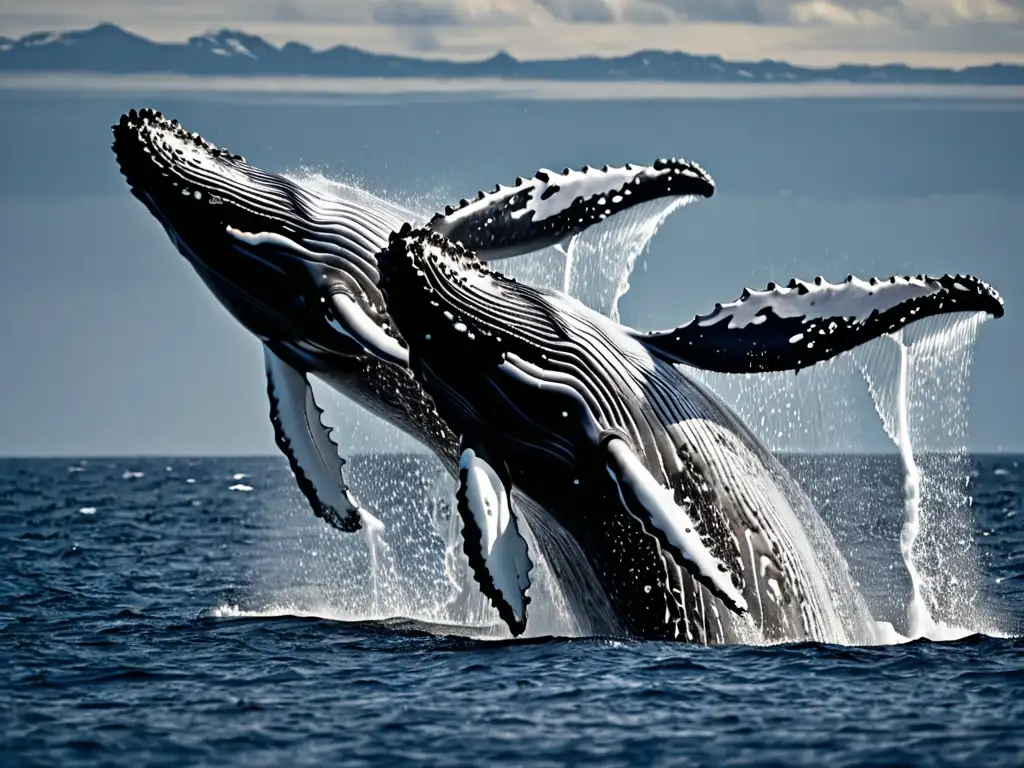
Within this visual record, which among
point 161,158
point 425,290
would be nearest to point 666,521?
point 425,290

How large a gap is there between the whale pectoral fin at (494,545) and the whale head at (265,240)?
1.77 m

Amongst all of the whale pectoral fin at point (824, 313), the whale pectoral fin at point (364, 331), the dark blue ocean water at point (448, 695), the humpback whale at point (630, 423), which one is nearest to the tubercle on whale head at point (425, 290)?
the humpback whale at point (630, 423)

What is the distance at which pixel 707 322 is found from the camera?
1362cm

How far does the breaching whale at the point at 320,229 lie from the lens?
1455 cm

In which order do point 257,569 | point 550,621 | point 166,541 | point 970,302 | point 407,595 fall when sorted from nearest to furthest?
1. point 970,302
2. point 550,621
3. point 407,595
4. point 257,569
5. point 166,541

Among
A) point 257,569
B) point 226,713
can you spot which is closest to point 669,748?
point 226,713

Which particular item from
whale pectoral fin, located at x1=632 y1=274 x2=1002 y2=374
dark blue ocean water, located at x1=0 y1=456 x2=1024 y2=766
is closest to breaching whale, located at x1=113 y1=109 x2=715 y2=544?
whale pectoral fin, located at x1=632 y1=274 x2=1002 y2=374

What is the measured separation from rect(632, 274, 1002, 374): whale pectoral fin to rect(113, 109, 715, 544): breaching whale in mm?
1995

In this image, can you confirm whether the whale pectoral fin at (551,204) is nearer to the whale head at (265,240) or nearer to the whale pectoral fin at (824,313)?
the whale head at (265,240)

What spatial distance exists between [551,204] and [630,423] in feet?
7.10

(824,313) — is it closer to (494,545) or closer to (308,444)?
(494,545)

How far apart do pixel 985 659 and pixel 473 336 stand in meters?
5.19

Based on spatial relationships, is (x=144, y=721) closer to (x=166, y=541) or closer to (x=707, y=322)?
(x=707, y=322)

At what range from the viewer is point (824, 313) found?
43.6 feet
